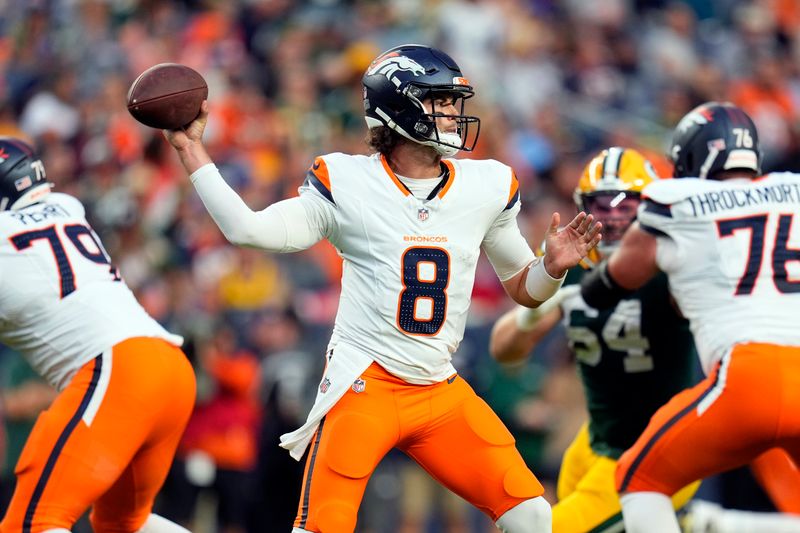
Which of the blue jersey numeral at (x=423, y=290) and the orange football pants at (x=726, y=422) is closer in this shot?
the blue jersey numeral at (x=423, y=290)

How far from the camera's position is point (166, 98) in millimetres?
4531

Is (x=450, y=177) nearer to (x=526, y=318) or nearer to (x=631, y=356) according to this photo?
(x=526, y=318)

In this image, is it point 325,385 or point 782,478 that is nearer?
point 325,385

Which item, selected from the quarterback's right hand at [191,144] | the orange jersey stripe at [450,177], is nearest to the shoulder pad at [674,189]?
the orange jersey stripe at [450,177]

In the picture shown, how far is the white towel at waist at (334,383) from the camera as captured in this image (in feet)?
15.4

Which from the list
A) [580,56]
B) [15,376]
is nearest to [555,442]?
[15,376]

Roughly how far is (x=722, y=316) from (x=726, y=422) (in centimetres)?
44

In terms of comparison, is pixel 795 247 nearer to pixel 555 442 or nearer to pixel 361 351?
pixel 361 351

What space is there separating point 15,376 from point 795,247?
211 inches

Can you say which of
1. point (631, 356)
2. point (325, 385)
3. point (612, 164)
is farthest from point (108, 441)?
point (612, 164)

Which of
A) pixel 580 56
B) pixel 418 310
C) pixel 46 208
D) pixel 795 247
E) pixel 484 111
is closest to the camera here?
pixel 418 310

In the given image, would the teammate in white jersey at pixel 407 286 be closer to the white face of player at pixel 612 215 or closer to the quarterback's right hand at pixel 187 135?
the quarterback's right hand at pixel 187 135

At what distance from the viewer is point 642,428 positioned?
19.3 ft

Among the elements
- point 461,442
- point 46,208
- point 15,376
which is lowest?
point 15,376
